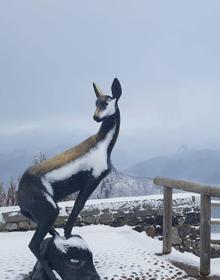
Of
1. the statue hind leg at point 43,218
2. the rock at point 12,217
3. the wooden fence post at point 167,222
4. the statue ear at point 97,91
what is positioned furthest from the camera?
the rock at point 12,217

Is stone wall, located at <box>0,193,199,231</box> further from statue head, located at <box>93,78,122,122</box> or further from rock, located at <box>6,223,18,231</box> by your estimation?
statue head, located at <box>93,78,122,122</box>

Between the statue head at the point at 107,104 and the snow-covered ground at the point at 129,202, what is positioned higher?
the statue head at the point at 107,104

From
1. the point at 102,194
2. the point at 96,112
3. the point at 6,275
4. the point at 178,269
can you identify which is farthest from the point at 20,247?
the point at 102,194

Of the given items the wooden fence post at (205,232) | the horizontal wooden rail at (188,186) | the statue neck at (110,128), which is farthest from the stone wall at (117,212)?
the statue neck at (110,128)

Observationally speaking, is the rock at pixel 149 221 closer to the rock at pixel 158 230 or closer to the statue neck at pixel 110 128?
the rock at pixel 158 230

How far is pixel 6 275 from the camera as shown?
5652mm

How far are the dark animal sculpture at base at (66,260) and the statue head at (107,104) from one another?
1.34m

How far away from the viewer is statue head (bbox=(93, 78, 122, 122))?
5277mm

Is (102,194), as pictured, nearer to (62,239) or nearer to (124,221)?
(124,221)

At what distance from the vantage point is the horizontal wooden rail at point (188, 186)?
5.76m

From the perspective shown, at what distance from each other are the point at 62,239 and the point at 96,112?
1.37 m

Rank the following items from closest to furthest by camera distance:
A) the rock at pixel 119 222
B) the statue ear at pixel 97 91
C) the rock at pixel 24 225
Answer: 1. the statue ear at pixel 97 91
2. the rock at pixel 24 225
3. the rock at pixel 119 222

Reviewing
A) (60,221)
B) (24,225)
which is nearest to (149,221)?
(60,221)

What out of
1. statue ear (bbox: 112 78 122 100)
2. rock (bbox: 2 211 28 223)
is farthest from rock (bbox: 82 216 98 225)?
statue ear (bbox: 112 78 122 100)
